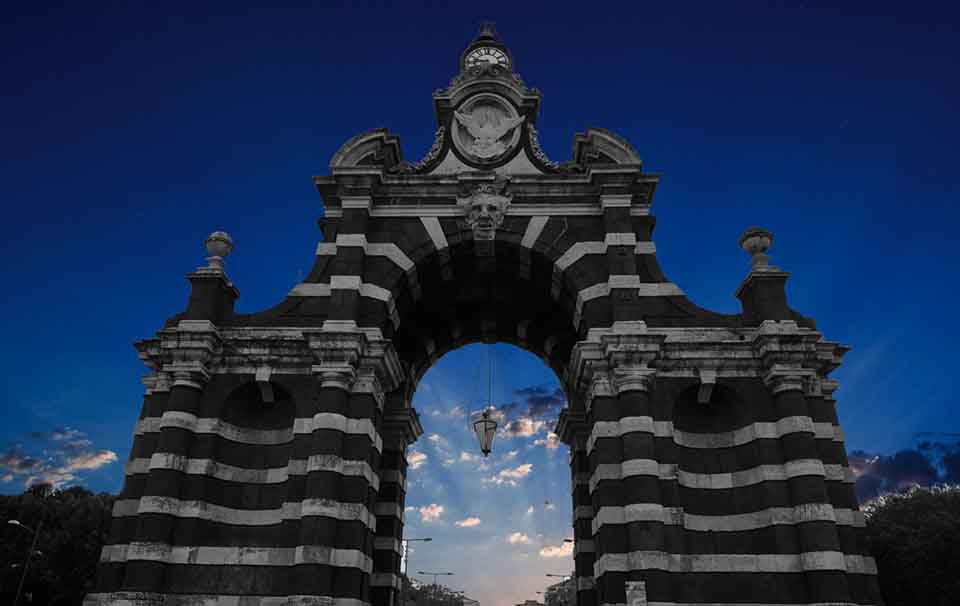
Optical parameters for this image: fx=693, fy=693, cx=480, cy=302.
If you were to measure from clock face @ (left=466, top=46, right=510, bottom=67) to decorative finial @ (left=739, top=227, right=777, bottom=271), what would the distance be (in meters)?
10.7

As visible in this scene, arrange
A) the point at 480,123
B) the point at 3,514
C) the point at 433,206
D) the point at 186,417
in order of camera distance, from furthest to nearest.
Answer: the point at 3,514 → the point at 480,123 → the point at 433,206 → the point at 186,417

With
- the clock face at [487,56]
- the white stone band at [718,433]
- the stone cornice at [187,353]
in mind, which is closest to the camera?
the white stone band at [718,433]

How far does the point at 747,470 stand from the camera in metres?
18.6

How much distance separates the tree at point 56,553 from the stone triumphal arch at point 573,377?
→ 2944cm

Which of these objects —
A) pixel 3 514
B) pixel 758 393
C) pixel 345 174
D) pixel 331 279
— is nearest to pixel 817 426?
pixel 758 393

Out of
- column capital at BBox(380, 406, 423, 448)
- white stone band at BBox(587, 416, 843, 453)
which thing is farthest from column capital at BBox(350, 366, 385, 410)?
white stone band at BBox(587, 416, 843, 453)

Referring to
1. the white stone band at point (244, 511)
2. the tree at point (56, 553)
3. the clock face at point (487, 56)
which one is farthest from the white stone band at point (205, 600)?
the tree at point (56, 553)

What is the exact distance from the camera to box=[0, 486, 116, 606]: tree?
43406mm

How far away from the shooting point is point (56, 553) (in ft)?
144

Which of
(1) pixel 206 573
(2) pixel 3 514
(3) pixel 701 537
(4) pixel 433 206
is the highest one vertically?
(4) pixel 433 206

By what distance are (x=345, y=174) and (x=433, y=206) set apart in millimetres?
2916

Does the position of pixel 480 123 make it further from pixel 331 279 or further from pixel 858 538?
pixel 858 538

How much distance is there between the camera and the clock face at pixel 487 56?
82.7 feet

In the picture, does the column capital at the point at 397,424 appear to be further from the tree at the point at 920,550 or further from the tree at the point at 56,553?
the tree at the point at 920,550
